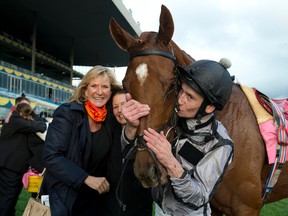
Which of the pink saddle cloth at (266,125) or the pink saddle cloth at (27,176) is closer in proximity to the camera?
the pink saddle cloth at (266,125)

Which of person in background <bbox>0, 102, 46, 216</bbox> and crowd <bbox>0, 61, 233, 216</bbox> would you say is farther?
person in background <bbox>0, 102, 46, 216</bbox>

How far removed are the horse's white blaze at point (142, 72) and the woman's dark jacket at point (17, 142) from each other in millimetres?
3236

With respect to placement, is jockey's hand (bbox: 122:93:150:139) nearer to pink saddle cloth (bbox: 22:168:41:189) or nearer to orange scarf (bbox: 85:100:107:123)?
orange scarf (bbox: 85:100:107:123)

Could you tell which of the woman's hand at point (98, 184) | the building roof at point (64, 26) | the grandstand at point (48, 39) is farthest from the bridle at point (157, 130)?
the building roof at point (64, 26)

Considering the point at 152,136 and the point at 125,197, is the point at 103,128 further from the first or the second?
the point at 152,136

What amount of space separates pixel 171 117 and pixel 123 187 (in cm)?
107

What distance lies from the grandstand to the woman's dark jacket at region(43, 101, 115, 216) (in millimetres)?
19851

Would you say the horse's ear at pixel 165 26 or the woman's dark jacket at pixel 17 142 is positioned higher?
the horse's ear at pixel 165 26

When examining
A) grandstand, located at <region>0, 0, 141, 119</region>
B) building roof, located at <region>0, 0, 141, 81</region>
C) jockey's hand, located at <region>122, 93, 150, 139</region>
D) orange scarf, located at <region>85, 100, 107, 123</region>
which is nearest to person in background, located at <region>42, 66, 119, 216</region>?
orange scarf, located at <region>85, 100, 107, 123</region>

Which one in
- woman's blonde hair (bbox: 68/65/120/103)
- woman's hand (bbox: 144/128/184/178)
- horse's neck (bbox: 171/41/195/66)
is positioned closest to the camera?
woman's hand (bbox: 144/128/184/178)

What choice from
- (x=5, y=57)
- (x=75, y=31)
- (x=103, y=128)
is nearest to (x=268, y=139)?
(x=103, y=128)

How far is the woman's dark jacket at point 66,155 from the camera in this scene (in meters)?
2.49

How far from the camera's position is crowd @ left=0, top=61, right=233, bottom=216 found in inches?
68.1

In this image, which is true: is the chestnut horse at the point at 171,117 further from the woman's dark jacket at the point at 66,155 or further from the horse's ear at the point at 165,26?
the woman's dark jacket at the point at 66,155
